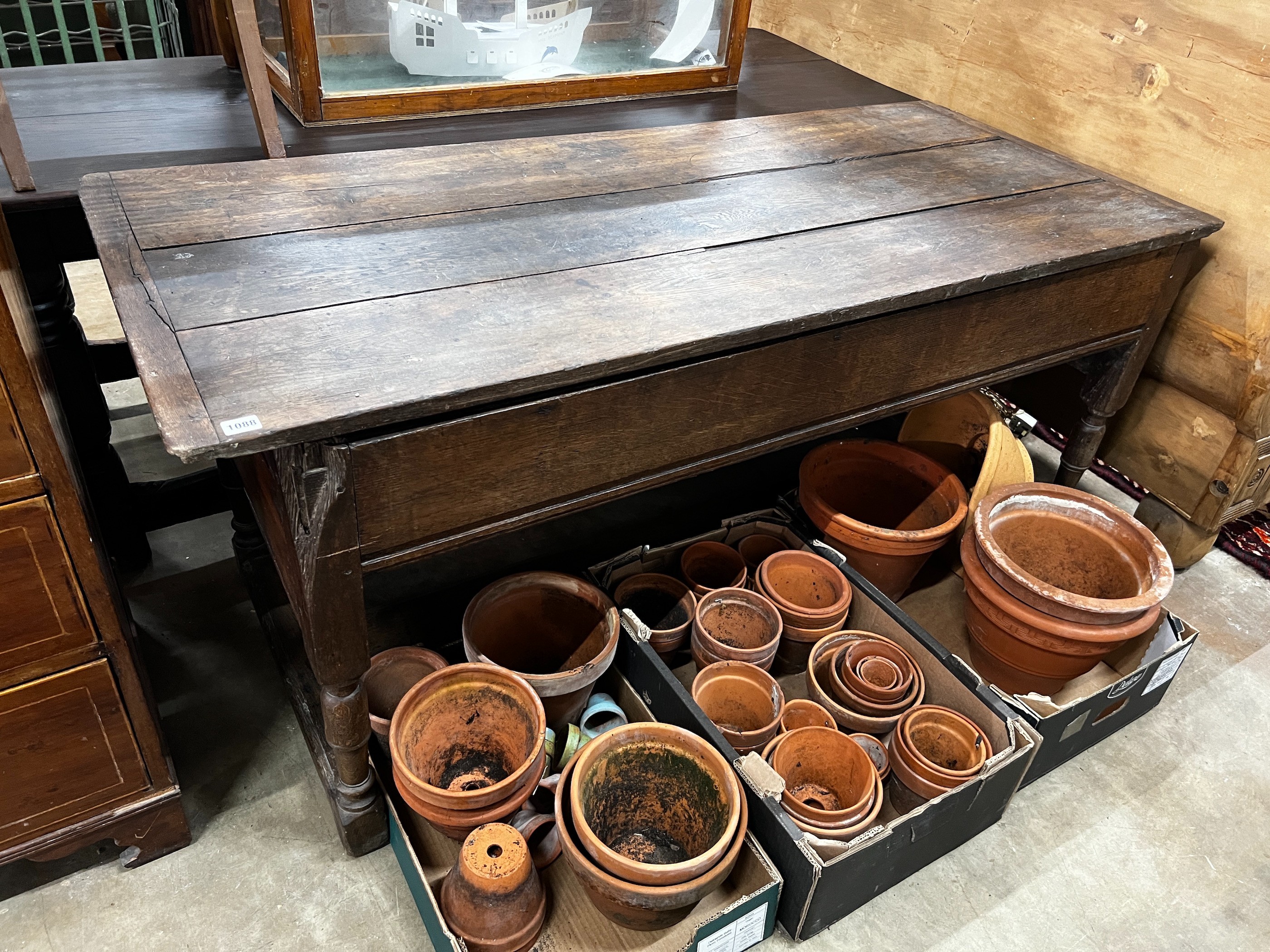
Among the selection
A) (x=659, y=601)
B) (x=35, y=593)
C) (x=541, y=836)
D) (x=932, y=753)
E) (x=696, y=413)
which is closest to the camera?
(x=35, y=593)

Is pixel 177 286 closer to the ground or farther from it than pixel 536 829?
farther from it

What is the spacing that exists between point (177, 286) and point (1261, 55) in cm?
166

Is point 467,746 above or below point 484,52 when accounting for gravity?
below

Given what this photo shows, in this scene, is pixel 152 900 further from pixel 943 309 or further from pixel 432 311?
pixel 943 309

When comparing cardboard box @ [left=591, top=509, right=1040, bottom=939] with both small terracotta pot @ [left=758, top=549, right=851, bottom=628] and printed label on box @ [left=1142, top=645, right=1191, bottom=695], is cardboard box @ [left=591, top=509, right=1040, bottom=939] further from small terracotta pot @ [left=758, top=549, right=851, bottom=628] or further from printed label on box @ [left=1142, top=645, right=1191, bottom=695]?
printed label on box @ [left=1142, top=645, right=1191, bottom=695]

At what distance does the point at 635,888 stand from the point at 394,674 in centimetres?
53

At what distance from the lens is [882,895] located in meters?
1.37

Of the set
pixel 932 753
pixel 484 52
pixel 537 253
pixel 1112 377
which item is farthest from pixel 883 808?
pixel 484 52

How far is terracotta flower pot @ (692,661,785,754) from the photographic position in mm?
1451

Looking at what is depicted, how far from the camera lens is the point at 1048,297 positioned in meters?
1.42

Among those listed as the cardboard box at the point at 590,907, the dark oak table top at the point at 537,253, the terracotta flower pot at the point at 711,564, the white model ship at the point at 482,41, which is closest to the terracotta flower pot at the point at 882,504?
the terracotta flower pot at the point at 711,564

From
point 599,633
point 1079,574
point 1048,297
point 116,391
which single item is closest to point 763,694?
point 599,633

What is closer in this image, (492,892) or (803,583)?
(492,892)

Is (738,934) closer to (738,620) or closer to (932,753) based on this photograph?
(932,753)
